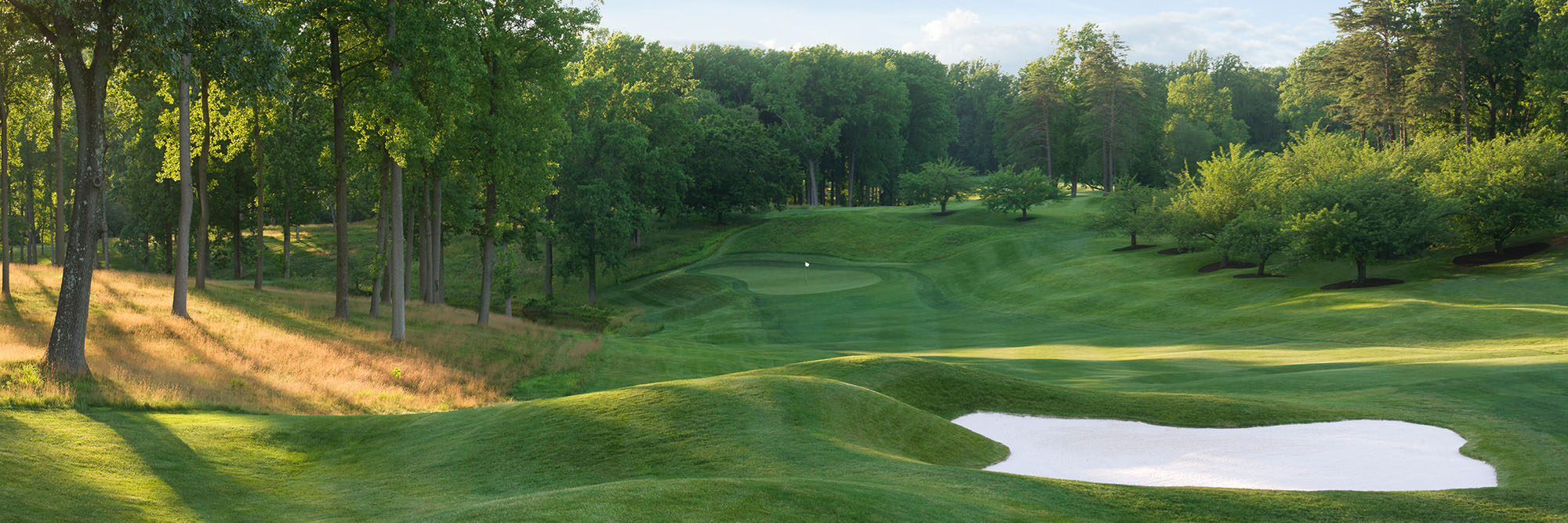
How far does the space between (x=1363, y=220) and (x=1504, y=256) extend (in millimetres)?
10591

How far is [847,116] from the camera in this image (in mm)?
90125

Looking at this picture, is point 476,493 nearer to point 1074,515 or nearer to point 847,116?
point 1074,515

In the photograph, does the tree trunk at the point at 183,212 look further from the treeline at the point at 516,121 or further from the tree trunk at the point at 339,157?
the tree trunk at the point at 339,157

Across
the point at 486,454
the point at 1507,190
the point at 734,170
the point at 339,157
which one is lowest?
the point at 486,454

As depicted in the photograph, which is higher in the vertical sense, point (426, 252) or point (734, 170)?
point (734, 170)

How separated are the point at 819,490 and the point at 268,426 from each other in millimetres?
8848

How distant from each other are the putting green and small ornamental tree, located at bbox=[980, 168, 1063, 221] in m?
19.1

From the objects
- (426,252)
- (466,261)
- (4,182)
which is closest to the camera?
(4,182)

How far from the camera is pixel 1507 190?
38906mm

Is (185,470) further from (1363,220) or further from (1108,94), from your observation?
(1108,94)

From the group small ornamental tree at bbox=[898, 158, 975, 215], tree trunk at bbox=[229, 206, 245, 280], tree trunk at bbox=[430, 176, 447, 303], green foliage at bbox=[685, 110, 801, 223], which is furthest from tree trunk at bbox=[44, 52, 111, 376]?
small ornamental tree at bbox=[898, 158, 975, 215]

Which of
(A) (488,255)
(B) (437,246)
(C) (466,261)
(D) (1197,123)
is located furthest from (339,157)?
(D) (1197,123)

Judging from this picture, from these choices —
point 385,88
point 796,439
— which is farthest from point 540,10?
point 796,439

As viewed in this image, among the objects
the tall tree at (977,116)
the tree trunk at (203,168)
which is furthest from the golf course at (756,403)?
the tall tree at (977,116)
